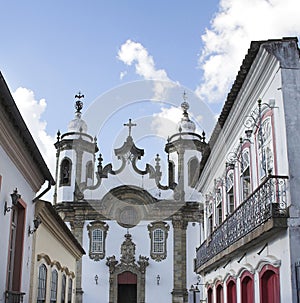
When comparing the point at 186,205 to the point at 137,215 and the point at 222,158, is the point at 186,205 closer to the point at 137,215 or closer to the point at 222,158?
the point at 137,215

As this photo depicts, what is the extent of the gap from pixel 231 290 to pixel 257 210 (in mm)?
4389

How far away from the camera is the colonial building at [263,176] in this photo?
7922 millimetres

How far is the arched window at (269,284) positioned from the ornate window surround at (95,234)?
71.7 ft

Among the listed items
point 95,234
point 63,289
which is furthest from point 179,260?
point 63,289

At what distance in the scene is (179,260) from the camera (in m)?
30.3

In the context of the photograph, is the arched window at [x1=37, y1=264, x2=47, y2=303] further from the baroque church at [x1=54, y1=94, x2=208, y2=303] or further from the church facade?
the baroque church at [x1=54, y1=94, x2=208, y2=303]

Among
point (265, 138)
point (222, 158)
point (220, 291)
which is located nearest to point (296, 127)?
point (265, 138)

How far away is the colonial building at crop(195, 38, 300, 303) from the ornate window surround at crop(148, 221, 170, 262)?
17.9m

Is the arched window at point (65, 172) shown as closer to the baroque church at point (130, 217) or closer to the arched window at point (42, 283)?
the baroque church at point (130, 217)

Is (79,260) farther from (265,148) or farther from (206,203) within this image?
(265,148)

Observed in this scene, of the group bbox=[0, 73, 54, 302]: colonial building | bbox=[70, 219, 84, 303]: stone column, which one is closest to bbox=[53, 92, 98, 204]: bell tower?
bbox=[70, 219, 84, 303]: stone column

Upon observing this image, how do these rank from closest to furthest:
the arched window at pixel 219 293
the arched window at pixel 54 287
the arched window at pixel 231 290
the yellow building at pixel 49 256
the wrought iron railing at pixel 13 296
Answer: the wrought iron railing at pixel 13 296
the yellow building at pixel 49 256
the arched window at pixel 231 290
the arched window at pixel 219 293
the arched window at pixel 54 287

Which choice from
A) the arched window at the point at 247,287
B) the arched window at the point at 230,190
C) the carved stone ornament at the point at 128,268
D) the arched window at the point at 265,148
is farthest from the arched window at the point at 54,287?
the carved stone ornament at the point at 128,268

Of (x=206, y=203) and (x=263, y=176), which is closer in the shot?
(x=263, y=176)
